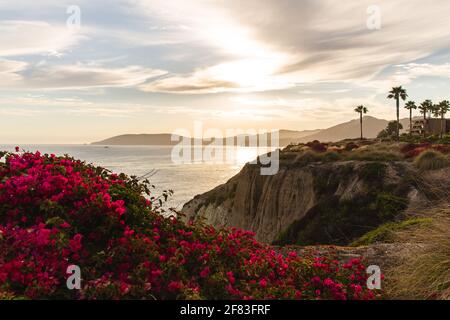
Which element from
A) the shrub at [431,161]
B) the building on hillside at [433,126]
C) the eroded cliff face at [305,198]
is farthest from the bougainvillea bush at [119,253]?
the building on hillside at [433,126]

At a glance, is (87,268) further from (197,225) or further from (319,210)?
(319,210)

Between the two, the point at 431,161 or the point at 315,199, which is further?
the point at 315,199

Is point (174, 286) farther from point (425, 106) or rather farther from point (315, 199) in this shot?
point (425, 106)

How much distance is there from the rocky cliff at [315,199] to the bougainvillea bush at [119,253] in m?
7.44

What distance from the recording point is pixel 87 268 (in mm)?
6418

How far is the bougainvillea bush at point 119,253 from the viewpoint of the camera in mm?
6098

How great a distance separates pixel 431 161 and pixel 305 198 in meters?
11.1

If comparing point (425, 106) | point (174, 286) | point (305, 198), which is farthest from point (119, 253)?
point (425, 106)

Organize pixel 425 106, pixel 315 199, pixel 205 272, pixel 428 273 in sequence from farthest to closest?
1. pixel 425 106
2. pixel 315 199
3. pixel 428 273
4. pixel 205 272

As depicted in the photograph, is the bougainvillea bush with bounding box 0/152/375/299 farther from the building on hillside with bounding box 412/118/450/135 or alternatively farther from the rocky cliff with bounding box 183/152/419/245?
the building on hillside with bounding box 412/118/450/135

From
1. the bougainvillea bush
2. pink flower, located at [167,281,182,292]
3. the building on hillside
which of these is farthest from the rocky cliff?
the building on hillside

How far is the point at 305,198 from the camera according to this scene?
111 ft
